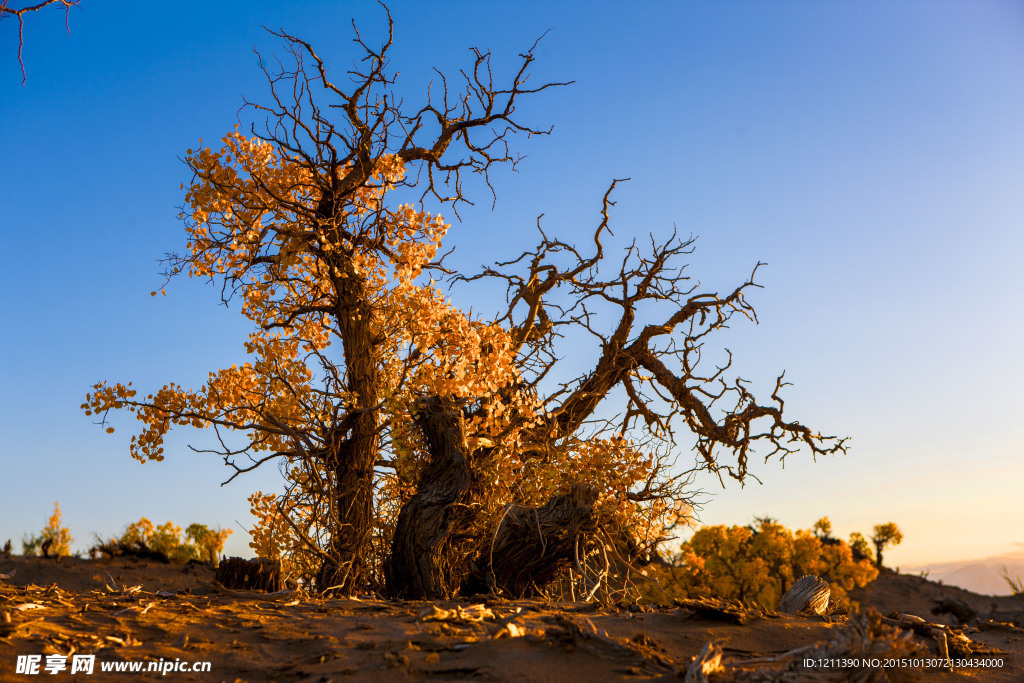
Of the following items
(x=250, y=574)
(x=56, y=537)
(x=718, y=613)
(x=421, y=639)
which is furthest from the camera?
(x=56, y=537)

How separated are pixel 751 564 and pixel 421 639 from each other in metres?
20.0

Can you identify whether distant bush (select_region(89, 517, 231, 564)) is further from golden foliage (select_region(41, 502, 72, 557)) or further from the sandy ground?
the sandy ground

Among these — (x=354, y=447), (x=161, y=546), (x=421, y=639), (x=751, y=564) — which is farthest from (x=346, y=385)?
(x=751, y=564)

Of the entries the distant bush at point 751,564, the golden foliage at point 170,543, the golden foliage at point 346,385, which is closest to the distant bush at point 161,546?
the golden foliage at point 170,543

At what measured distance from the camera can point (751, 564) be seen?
2112 centimetres

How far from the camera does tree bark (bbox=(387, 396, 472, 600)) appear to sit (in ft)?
20.7

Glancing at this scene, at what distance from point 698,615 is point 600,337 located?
20.3 ft

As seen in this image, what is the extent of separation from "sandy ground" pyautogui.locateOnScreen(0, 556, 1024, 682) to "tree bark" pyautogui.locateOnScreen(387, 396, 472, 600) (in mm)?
1452

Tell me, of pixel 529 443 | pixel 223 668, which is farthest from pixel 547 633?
pixel 529 443

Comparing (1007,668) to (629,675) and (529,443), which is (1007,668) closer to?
(629,675)

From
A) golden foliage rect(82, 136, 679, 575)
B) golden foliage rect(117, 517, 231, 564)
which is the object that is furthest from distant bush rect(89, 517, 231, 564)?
golden foliage rect(82, 136, 679, 575)

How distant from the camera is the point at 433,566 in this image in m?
6.29

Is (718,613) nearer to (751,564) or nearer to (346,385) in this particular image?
(346,385)

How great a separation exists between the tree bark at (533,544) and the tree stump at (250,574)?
6.05 ft
